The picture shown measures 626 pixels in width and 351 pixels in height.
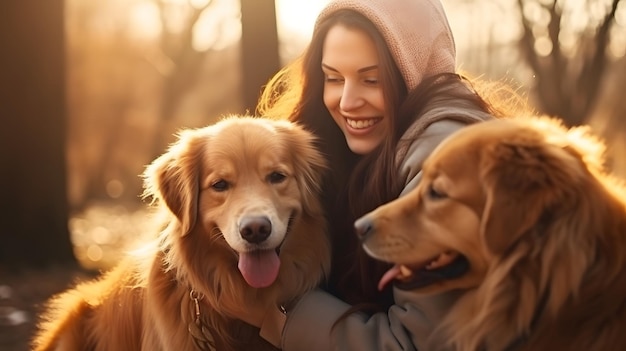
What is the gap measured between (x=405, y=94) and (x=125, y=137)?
26.0m

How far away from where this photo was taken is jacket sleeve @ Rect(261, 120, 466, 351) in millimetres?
3246

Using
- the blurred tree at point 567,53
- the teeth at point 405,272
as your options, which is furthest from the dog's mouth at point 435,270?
the blurred tree at point 567,53

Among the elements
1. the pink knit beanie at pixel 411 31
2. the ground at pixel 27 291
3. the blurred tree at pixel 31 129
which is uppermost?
the pink knit beanie at pixel 411 31

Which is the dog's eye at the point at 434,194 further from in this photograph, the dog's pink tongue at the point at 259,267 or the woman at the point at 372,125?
the dog's pink tongue at the point at 259,267

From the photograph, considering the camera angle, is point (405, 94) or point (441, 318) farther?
point (405, 94)

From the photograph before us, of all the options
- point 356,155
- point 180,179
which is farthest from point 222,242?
point 356,155

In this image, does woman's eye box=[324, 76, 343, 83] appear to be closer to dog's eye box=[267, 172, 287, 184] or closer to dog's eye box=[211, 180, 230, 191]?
A: dog's eye box=[267, 172, 287, 184]

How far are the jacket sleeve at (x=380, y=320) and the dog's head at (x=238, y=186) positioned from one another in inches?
12.0

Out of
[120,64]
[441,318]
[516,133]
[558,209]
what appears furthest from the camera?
[120,64]

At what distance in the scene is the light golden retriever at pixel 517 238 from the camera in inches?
107

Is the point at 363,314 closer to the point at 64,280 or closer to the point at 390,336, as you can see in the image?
the point at 390,336

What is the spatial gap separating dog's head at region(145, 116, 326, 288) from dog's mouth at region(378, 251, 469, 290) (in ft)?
2.50

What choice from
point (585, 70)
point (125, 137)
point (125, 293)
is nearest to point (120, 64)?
point (125, 137)

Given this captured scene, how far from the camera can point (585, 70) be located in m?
11.7
